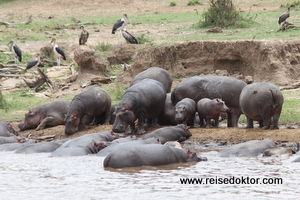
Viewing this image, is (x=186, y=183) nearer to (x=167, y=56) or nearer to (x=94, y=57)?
(x=167, y=56)

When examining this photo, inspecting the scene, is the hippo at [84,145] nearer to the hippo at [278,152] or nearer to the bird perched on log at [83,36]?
the hippo at [278,152]

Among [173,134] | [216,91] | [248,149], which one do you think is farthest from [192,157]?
[216,91]

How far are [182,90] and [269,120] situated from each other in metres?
2.31

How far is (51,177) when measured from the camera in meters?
7.40

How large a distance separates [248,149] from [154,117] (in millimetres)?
3125

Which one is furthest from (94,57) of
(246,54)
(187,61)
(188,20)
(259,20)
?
(188,20)

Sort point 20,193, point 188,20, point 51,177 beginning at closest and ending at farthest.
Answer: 1. point 20,193
2. point 51,177
3. point 188,20

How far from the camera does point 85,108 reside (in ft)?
38.1

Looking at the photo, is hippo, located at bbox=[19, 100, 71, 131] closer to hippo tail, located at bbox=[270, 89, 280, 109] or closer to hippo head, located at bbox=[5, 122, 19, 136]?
hippo head, located at bbox=[5, 122, 19, 136]

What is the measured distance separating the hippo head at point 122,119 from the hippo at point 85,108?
1.29m

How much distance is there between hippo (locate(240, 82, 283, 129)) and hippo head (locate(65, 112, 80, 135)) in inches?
132

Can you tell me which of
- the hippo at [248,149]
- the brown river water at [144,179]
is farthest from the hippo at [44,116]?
the hippo at [248,149]

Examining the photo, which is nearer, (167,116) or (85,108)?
(167,116)

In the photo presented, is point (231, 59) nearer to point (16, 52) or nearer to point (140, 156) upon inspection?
point (140, 156)
